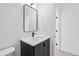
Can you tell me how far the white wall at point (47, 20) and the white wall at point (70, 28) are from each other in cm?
85

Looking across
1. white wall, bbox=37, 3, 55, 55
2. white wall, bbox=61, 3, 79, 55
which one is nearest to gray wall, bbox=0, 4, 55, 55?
white wall, bbox=37, 3, 55, 55

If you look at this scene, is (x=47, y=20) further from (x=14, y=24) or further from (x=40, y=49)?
(x=14, y=24)

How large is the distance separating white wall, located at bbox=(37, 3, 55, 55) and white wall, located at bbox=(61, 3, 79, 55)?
0.85 meters

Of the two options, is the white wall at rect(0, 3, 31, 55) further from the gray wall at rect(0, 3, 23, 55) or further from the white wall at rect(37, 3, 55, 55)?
the white wall at rect(37, 3, 55, 55)

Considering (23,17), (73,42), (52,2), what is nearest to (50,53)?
(73,42)

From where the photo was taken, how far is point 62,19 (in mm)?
2754

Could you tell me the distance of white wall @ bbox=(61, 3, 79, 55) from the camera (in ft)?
7.77

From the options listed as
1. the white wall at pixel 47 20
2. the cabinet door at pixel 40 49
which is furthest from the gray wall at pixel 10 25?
the white wall at pixel 47 20

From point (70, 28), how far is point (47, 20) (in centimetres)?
102

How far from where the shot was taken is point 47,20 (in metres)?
2.13

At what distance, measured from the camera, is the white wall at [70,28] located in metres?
2.37

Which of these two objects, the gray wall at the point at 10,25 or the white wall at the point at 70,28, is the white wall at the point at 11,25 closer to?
the gray wall at the point at 10,25

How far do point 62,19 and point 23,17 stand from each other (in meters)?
1.77

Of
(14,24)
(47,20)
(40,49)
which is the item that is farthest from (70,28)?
(14,24)
